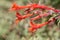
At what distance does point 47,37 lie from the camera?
3.02 metres

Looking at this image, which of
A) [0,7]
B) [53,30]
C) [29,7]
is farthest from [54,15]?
[0,7]

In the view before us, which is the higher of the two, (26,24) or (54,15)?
(26,24)

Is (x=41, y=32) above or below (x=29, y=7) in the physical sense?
above

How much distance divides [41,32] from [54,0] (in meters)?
0.81

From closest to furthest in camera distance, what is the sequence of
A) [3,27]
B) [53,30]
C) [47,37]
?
[47,37]
[53,30]
[3,27]

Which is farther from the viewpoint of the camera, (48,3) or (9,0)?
(9,0)

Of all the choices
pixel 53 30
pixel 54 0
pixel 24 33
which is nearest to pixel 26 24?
pixel 24 33

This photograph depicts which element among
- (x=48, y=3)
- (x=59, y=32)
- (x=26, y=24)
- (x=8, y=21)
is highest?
(x=48, y=3)

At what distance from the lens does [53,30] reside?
10.7ft

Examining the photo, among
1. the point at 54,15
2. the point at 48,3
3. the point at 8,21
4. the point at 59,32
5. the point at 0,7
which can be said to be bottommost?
the point at 54,15

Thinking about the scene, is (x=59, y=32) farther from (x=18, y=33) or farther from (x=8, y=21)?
(x=8, y=21)

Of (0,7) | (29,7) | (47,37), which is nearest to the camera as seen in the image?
(29,7)

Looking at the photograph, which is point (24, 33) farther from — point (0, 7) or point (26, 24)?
point (0, 7)

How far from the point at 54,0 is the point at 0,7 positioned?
3.30 ft
